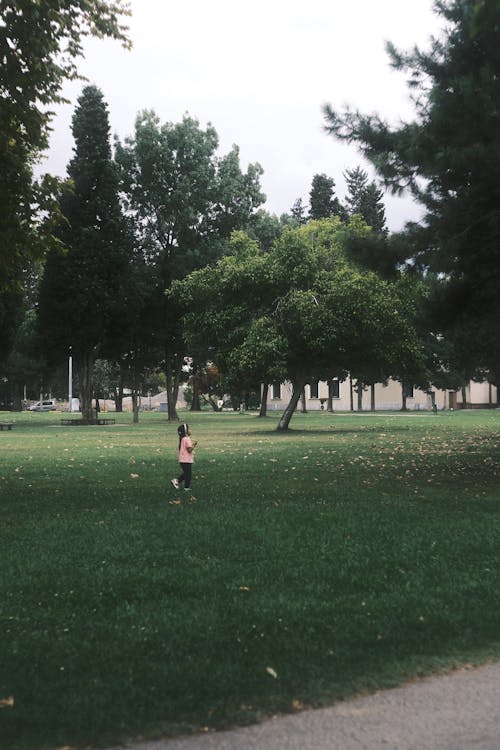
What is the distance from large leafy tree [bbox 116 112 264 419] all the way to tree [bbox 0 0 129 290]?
35926 mm

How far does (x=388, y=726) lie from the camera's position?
3822 millimetres

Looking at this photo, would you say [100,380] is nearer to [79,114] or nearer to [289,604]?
[79,114]

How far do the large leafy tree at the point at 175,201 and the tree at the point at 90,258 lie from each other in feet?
9.13

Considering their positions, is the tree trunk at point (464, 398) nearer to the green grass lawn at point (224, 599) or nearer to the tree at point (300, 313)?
the tree at point (300, 313)

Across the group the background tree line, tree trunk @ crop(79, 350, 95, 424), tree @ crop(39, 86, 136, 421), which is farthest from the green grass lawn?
tree trunk @ crop(79, 350, 95, 424)

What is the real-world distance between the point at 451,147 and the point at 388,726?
31.5 ft

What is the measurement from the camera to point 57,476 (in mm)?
15141

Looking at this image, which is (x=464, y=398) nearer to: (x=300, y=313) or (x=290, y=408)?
(x=290, y=408)

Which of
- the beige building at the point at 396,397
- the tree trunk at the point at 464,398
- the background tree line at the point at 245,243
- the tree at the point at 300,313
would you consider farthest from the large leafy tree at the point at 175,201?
the tree trunk at the point at 464,398

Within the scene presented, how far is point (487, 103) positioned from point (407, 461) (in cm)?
862

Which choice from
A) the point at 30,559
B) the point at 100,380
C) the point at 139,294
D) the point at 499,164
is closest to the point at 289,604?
the point at 30,559

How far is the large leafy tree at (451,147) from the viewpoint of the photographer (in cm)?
1164

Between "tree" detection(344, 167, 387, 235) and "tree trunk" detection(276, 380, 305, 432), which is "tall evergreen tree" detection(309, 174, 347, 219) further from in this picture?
"tree trunk" detection(276, 380, 305, 432)

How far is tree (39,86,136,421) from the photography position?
4647 centimetres
